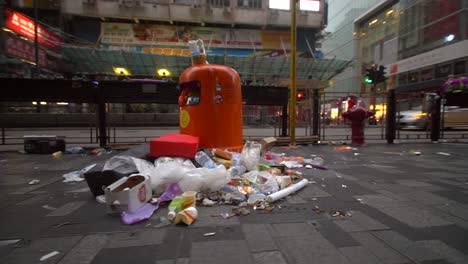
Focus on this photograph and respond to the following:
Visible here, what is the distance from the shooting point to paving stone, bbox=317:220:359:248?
2.04 metres

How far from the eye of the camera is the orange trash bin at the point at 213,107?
4891mm

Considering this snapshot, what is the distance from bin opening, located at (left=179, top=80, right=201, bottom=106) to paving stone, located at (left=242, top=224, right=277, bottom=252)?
10.3 feet

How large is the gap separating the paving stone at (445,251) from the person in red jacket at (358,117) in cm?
664

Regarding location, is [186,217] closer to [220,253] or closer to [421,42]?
[220,253]

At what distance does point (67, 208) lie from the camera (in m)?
2.82

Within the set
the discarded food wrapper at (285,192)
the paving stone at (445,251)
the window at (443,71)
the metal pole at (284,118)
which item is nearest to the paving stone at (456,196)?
the paving stone at (445,251)

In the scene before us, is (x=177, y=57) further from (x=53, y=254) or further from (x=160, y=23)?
(x=53, y=254)

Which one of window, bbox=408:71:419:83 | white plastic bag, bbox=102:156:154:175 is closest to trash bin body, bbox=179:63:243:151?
white plastic bag, bbox=102:156:154:175

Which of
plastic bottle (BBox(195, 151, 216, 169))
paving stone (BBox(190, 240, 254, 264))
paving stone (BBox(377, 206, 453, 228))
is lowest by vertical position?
paving stone (BBox(190, 240, 254, 264))

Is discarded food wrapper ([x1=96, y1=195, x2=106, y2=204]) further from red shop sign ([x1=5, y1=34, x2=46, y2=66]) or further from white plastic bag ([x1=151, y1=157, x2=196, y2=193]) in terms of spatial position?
red shop sign ([x1=5, y1=34, x2=46, y2=66])

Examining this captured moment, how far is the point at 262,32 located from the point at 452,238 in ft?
93.2

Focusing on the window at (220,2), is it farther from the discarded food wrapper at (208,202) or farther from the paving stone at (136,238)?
the paving stone at (136,238)

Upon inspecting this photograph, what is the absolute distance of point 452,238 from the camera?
2.11 meters

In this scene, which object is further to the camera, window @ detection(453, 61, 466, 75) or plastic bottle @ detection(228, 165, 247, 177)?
window @ detection(453, 61, 466, 75)
